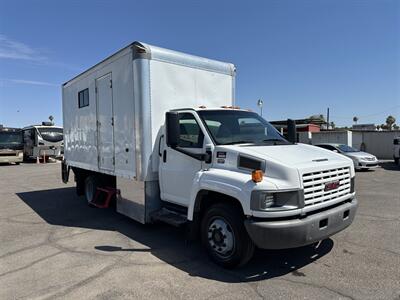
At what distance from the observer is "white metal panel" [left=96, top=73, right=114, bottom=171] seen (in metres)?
7.05

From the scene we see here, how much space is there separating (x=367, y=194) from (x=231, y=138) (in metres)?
6.87

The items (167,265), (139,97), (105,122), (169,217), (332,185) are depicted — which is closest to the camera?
(332,185)

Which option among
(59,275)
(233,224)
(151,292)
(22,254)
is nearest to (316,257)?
(233,224)

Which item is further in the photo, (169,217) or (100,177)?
(100,177)

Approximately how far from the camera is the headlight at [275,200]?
13.1 ft

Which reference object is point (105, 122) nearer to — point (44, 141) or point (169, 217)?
point (169, 217)

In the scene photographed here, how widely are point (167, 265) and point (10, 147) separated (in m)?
23.2

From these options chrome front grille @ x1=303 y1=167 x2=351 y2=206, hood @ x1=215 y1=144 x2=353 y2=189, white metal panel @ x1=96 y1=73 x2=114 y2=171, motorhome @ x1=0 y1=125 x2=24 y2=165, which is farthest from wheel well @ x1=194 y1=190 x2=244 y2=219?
motorhome @ x1=0 y1=125 x2=24 y2=165

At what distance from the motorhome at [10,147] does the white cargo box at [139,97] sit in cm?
1870

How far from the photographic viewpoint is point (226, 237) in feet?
14.9

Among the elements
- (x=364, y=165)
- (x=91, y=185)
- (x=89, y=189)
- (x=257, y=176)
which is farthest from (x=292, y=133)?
(x=364, y=165)

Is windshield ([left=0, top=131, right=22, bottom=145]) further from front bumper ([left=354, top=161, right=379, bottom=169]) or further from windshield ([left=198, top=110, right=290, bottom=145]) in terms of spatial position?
windshield ([left=198, top=110, right=290, bottom=145])

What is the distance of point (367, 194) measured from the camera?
1014 cm

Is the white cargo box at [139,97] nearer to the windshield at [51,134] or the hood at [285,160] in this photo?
the hood at [285,160]
